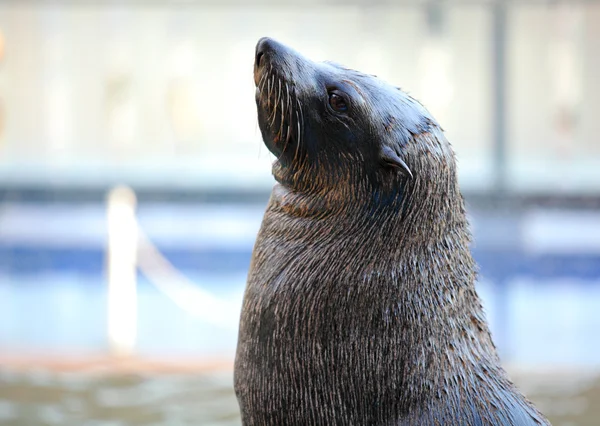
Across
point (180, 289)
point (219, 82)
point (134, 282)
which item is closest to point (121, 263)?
point (134, 282)

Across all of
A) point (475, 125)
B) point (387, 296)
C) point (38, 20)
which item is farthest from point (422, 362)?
point (38, 20)

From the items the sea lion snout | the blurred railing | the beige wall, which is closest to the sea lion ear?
the sea lion snout

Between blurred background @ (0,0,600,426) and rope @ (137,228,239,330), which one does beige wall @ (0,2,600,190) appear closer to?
blurred background @ (0,0,600,426)

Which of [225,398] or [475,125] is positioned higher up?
[475,125]

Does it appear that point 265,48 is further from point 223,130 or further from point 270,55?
point 223,130

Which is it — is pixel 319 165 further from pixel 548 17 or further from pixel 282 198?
pixel 548 17

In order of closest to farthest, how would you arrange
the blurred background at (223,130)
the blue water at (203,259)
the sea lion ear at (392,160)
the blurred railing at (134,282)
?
the sea lion ear at (392,160), the blurred railing at (134,282), the blue water at (203,259), the blurred background at (223,130)

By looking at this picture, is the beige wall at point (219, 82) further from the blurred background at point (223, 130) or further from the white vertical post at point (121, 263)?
the white vertical post at point (121, 263)

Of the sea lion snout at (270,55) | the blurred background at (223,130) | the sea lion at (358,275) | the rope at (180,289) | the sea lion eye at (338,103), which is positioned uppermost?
the blurred background at (223,130)

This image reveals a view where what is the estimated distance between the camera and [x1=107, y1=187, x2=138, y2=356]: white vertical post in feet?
20.9

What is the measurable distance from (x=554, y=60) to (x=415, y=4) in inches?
56.5

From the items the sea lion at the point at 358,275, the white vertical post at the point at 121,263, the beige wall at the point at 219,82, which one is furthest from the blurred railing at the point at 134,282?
the sea lion at the point at 358,275

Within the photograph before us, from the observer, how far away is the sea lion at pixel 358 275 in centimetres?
151

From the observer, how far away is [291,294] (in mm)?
1533
